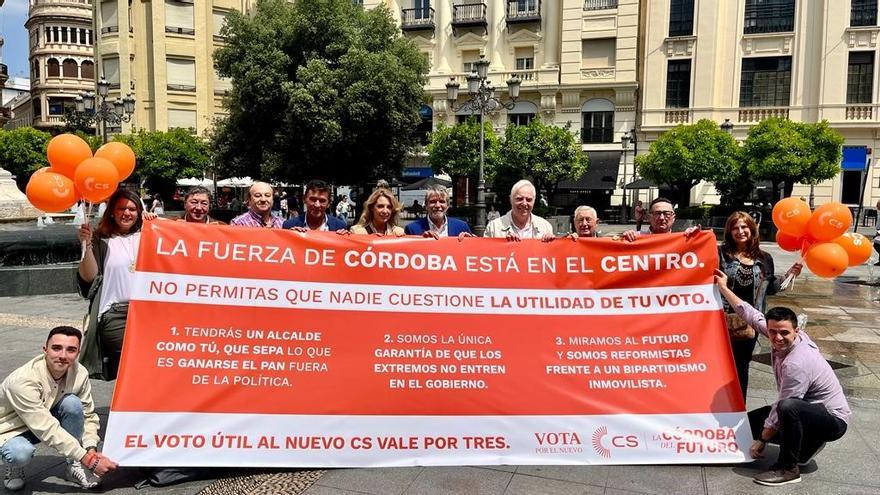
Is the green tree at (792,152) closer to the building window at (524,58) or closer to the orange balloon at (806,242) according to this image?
the building window at (524,58)

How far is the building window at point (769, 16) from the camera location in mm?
30281

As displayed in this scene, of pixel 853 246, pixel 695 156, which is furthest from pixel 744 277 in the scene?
pixel 695 156

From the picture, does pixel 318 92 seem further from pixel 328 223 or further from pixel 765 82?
pixel 765 82

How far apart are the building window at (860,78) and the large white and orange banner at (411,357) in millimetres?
31713

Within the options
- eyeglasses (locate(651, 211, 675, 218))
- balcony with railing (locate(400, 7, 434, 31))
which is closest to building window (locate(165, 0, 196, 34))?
balcony with railing (locate(400, 7, 434, 31))

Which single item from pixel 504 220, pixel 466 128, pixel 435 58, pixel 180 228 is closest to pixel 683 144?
pixel 466 128

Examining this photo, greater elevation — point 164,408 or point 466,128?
point 466,128

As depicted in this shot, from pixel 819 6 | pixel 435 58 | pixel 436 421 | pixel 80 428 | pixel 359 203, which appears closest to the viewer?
pixel 80 428

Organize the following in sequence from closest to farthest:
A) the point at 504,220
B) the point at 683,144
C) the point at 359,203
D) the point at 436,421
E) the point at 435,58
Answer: the point at 436,421, the point at 504,220, the point at 683,144, the point at 359,203, the point at 435,58

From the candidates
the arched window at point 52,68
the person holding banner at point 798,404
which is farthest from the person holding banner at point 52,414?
the arched window at point 52,68

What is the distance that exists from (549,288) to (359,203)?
77.4 ft

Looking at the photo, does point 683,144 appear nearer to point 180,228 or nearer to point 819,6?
point 819,6

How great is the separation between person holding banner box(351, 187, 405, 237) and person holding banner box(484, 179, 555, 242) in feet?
2.54

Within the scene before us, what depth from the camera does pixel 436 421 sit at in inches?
154
